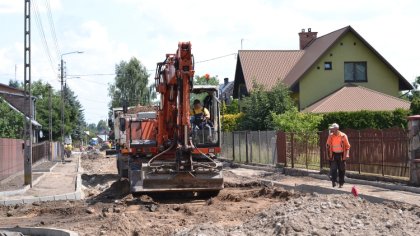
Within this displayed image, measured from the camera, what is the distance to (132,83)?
92125 millimetres

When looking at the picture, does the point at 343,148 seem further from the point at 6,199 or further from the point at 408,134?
the point at 6,199

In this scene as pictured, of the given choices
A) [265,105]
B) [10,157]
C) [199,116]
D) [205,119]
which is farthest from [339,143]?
[265,105]

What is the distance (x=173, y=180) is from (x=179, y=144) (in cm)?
97

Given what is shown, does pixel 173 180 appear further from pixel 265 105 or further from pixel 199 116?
pixel 265 105

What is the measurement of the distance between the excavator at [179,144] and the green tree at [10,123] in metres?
28.9

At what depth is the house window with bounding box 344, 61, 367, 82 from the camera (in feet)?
148

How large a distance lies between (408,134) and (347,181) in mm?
3263

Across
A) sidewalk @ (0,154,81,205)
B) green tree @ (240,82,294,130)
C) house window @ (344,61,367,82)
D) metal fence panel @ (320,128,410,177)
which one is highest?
house window @ (344,61,367,82)

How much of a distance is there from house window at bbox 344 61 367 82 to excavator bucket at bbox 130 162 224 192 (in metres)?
30.7

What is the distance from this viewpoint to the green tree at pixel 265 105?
37191 mm

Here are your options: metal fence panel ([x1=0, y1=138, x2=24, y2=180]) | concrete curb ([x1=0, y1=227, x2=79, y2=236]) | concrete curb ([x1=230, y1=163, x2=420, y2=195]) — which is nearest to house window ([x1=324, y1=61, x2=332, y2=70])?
concrete curb ([x1=230, y1=163, x2=420, y2=195])

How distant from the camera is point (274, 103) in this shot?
3728cm

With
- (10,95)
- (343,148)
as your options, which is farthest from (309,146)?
(10,95)

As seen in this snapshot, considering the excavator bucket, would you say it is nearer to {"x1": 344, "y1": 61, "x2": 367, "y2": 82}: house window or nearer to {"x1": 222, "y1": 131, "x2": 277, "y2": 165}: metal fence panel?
{"x1": 222, "y1": 131, "x2": 277, "y2": 165}: metal fence panel
